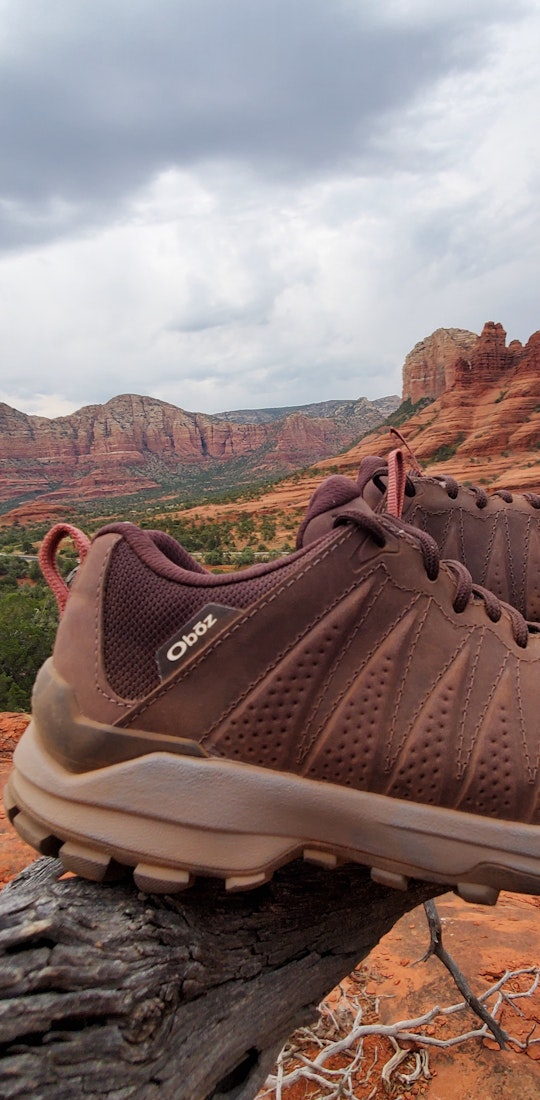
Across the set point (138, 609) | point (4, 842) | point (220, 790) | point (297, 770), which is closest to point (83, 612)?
point (138, 609)

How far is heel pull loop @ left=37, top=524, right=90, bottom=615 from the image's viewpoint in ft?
5.57

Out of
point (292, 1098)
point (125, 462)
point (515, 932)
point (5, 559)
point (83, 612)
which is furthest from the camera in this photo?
point (125, 462)

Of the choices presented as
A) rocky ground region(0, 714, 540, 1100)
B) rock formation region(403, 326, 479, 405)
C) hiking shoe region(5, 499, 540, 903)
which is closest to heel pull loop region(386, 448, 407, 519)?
hiking shoe region(5, 499, 540, 903)

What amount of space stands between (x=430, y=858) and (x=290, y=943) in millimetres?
494

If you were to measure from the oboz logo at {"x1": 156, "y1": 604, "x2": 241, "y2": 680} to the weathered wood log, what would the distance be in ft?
1.67

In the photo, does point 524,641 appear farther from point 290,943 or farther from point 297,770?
point 290,943

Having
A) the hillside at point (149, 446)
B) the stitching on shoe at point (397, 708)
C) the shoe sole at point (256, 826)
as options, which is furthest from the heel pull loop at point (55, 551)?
the hillside at point (149, 446)

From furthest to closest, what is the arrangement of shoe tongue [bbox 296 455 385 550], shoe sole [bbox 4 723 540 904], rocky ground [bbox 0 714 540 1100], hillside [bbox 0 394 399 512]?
hillside [bbox 0 394 399 512]
rocky ground [bbox 0 714 540 1100]
shoe tongue [bbox 296 455 385 550]
shoe sole [bbox 4 723 540 904]

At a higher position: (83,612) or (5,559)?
A: (83,612)

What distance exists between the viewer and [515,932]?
4.34 m

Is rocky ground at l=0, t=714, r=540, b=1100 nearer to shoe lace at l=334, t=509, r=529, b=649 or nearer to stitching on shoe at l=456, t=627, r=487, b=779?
stitching on shoe at l=456, t=627, r=487, b=779

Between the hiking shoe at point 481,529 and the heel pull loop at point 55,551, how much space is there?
1043 millimetres

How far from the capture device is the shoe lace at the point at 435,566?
60.7 inches

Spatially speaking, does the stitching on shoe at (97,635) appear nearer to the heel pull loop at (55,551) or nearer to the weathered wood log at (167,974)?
the heel pull loop at (55,551)
